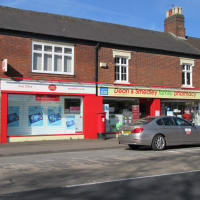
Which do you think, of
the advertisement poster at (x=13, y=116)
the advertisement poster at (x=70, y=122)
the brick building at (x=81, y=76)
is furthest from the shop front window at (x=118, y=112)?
the advertisement poster at (x=13, y=116)

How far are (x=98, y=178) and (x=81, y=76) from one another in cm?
1138

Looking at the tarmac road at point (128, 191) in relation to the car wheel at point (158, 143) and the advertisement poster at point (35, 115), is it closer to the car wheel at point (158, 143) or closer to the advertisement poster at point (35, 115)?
the car wheel at point (158, 143)

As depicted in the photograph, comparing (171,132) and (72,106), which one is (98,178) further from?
(72,106)

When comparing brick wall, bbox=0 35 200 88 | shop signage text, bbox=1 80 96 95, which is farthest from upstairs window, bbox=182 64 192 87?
shop signage text, bbox=1 80 96 95

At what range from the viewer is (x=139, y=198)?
5449 mm

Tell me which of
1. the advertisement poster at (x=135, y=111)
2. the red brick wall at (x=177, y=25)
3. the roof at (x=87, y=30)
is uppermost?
the red brick wall at (x=177, y=25)

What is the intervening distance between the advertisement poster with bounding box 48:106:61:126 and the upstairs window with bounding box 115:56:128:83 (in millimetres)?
4344

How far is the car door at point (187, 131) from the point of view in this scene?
13.4m

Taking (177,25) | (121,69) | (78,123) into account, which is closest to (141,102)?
(121,69)

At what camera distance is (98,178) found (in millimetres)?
7145

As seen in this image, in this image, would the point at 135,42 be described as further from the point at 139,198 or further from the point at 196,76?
the point at 139,198

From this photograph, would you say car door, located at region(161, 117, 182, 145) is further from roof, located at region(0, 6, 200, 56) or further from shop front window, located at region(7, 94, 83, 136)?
roof, located at region(0, 6, 200, 56)

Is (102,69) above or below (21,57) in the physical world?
below

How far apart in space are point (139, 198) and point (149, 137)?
280 inches
